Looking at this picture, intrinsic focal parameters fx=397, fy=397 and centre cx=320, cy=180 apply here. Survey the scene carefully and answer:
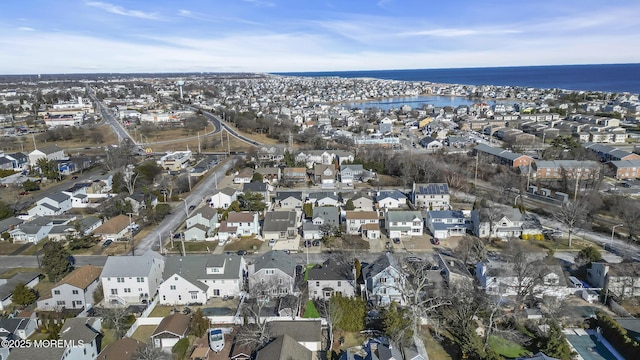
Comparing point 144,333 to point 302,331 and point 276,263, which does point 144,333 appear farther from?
point 302,331

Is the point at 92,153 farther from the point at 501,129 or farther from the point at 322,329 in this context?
the point at 501,129

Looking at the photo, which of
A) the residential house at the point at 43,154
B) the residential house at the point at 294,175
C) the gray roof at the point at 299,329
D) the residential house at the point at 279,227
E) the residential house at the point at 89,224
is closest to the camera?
the gray roof at the point at 299,329

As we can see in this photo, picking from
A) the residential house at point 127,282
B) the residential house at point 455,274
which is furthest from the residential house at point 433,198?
the residential house at point 127,282

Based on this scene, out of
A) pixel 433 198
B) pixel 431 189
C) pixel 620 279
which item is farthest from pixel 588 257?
pixel 431 189

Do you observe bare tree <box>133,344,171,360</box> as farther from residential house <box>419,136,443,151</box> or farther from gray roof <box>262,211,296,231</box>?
residential house <box>419,136,443,151</box>

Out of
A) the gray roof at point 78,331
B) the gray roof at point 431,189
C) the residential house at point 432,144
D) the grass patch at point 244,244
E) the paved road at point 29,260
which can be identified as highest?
the residential house at point 432,144

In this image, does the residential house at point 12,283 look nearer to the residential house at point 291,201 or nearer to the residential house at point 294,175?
the residential house at point 291,201
